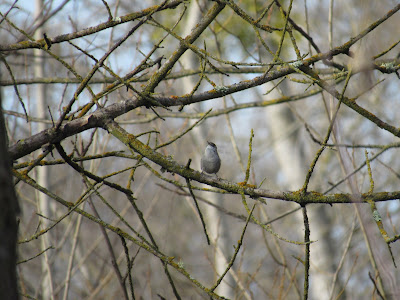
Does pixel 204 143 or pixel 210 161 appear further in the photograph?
pixel 204 143

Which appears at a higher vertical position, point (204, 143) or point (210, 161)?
point (204, 143)

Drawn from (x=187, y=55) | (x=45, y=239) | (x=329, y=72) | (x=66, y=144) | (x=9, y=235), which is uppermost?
(x=187, y=55)

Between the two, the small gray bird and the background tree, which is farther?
the small gray bird

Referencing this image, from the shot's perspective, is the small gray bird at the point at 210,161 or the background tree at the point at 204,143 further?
the small gray bird at the point at 210,161

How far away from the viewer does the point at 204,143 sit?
24.9 ft

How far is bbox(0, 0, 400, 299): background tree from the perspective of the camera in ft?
6.65

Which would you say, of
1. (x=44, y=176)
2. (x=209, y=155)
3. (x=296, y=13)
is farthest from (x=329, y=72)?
(x=296, y=13)

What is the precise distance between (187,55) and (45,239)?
5.13 m

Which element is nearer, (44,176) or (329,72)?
(329,72)

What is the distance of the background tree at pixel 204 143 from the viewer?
203cm

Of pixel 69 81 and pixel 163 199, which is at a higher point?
pixel 163 199

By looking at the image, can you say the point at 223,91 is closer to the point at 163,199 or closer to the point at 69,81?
the point at 69,81

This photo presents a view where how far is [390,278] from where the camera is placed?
1.71 metres

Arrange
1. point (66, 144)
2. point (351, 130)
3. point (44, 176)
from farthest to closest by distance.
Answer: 1. point (351, 130)
2. point (66, 144)
3. point (44, 176)
